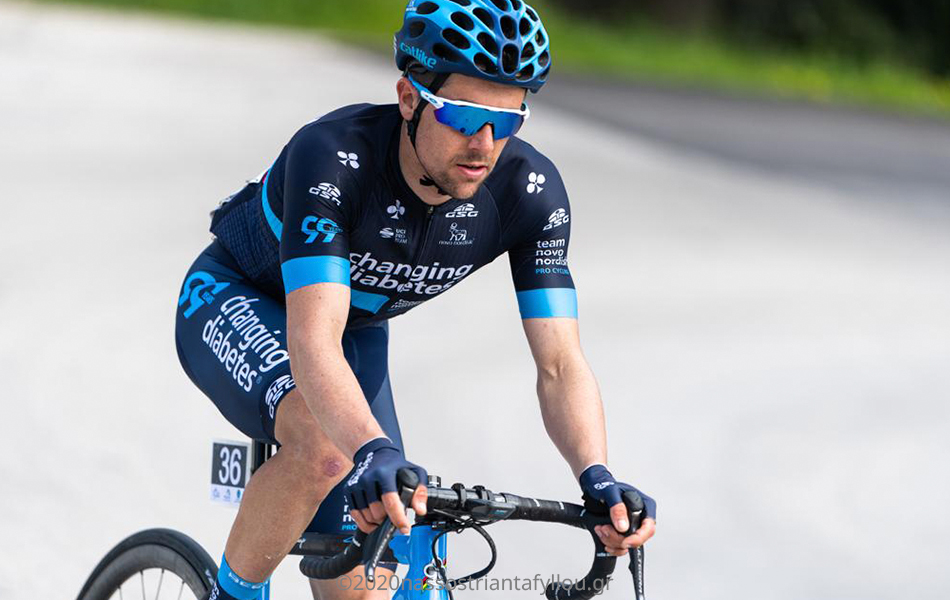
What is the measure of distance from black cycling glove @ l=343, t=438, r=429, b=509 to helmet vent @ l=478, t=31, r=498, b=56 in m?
0.83

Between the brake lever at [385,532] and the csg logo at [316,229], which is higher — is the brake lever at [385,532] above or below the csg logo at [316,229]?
below

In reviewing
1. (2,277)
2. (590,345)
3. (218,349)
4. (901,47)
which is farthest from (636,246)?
(901,47)

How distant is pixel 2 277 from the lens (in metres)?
9.47

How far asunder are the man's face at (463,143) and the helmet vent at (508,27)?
0.36 feet

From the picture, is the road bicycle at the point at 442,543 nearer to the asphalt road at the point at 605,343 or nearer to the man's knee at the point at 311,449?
the man's knee at the point at 311,449

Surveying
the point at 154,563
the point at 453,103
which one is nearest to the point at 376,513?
the point at 453,103

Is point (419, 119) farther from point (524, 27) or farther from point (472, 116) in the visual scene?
point (524, 27)

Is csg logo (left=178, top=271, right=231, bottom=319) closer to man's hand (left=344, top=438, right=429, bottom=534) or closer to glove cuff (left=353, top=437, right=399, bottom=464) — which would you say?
glove cuff (left=353, top=437, right=399, bottom=464)

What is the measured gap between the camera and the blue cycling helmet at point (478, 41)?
9.96 ft

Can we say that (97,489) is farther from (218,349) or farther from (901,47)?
(901,47)

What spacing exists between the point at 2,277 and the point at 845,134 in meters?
11.6

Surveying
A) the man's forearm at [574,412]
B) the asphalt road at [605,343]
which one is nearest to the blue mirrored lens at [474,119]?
the man's forearm at [574,412]

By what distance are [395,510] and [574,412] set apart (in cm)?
82

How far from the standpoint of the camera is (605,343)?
891cm
